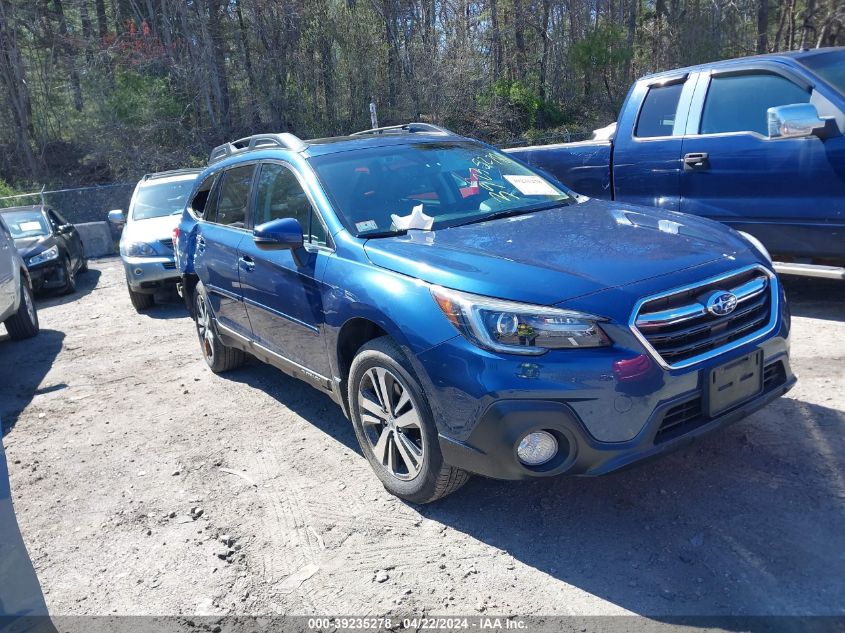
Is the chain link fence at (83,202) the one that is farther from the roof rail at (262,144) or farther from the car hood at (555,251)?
the car hood at (555,251)

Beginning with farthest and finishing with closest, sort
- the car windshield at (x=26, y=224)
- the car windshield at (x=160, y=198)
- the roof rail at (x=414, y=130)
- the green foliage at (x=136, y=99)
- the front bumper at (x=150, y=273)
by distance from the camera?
1. the green foliage at (x=136, y=99)
2. the car windshield at (x=26, y=224)
3. the car windshield at (x=160, y=198)
4. the front bumper at (x=150, y=273)
5. the roof rail at (x=414, y=130)

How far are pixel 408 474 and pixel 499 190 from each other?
6.14 feet

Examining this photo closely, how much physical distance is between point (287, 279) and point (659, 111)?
4008mm

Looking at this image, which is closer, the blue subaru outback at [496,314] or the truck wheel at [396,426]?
the blue subaru outback at [496,314]

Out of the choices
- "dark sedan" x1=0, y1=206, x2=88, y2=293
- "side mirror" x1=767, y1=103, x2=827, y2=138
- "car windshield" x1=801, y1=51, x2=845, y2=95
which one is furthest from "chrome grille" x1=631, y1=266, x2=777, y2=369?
"dark sedan" x1=0, y1=206, x2=88, y2=293

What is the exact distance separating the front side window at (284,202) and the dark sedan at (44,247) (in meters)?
7.44

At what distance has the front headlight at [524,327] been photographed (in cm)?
294

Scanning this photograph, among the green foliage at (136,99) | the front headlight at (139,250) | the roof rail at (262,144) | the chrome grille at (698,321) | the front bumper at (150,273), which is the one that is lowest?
the front bumper at (150,273)

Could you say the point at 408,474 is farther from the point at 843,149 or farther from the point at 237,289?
the point at 843,149

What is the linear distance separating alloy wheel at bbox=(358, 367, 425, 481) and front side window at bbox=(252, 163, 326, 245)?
2.94 feet

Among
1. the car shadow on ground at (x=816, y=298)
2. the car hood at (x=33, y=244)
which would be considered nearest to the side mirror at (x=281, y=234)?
the car shadow on ground at (x=816, y=298)

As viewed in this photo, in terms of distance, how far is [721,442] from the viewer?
391cm

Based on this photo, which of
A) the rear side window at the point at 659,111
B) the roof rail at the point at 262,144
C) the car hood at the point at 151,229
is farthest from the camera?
the car hood at the point at 151,229

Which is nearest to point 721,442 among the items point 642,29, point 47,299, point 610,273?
point 610,273
